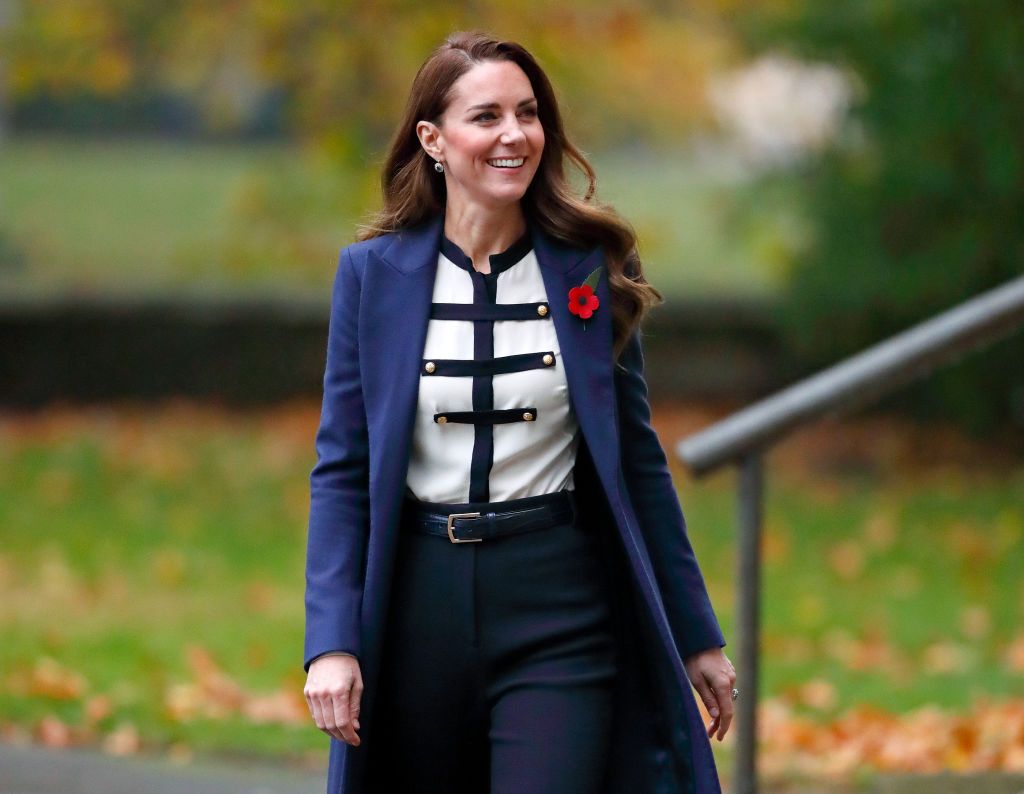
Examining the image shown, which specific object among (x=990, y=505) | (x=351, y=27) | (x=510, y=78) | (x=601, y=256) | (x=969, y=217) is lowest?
(x=601, y=256)

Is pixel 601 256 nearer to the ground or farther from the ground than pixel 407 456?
farther from the ground

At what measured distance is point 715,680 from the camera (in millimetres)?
3061

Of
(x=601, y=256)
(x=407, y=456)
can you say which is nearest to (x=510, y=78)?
(x=601, y=256)

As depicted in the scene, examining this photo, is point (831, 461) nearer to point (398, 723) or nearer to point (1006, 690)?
point (1006, 690)

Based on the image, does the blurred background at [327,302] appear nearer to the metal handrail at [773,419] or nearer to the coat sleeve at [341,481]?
the coat sleeve at [341,481]

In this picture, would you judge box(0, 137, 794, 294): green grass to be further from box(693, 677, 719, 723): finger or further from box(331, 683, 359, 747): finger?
box(331, 683, 359, 747): finger

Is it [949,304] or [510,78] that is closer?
[510,78]

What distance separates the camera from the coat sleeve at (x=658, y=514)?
302cm

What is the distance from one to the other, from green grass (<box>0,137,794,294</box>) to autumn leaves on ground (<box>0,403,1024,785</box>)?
73.3 inches

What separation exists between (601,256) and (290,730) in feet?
10.8

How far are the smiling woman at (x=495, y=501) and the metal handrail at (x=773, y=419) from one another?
3.85 feet

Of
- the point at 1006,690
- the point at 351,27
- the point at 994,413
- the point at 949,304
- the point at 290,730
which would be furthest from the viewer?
the point at 351,27

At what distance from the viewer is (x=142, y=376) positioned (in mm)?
15547

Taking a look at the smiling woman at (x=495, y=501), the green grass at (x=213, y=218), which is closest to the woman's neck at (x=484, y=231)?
the smiling woman at (x=495, y=501)
